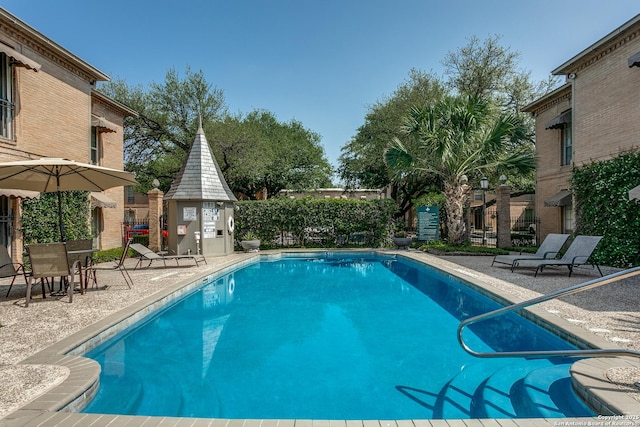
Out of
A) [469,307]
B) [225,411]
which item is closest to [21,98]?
[225,411]

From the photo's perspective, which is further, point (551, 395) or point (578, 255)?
point (578, 255)

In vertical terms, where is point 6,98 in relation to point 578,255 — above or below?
above

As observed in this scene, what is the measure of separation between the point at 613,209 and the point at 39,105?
1839cm

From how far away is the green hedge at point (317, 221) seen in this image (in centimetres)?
1952

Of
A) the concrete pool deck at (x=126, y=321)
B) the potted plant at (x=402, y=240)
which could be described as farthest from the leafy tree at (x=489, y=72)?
the concrete pool deck at (x=126, y=321)

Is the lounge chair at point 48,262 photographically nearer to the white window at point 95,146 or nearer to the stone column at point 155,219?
the stone column at point 155,219

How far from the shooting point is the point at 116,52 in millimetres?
19734

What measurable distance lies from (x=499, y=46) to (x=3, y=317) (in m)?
26.7

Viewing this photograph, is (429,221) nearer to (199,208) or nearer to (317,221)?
(317,221)

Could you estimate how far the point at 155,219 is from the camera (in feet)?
57.2

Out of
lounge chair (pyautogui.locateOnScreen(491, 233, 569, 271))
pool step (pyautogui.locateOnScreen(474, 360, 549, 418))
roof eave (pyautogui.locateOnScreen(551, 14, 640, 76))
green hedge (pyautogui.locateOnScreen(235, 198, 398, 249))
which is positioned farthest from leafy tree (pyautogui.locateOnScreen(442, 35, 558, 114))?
pool step (pyautogui.locateOnScreen(474, 360, 549, 418))

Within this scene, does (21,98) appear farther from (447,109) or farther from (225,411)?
(447,109)

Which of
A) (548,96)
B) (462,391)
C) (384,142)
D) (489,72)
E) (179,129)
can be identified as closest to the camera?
(462,391)

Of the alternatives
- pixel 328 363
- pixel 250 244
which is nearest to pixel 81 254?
pixel 328 363
